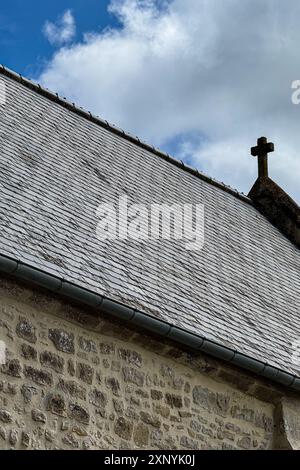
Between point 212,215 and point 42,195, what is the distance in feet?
13.2

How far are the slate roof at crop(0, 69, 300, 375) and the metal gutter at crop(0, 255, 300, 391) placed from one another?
14 cm

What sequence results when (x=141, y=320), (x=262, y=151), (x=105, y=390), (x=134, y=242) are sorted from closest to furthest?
(x=105, y=390) < (x=141, y=320) < (x=134, y=242) < (x=262, y=151)

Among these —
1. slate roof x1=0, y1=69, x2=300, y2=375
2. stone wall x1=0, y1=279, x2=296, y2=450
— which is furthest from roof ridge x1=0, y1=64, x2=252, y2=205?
stone wall x1=0, y1=279, x2=296, y2=450

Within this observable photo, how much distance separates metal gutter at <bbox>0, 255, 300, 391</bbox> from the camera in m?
7.56

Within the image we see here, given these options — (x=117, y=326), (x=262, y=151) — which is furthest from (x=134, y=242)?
(x=262, y=151)

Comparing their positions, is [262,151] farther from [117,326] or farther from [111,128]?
[117,326]

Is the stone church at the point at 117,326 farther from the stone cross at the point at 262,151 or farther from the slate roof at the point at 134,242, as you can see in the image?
the stone cross at the point at 262,151

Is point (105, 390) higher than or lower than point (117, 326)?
lower

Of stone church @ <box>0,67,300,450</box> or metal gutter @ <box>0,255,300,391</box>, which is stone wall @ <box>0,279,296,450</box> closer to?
stone church @ <box>0,67,300,450</box>

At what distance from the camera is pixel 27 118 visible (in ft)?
38.4

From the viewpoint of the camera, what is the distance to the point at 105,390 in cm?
810

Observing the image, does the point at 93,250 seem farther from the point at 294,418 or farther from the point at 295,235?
the point at 295,235

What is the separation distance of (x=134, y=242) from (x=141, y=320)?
1.98 m

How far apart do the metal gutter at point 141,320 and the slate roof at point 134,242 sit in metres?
0.14
